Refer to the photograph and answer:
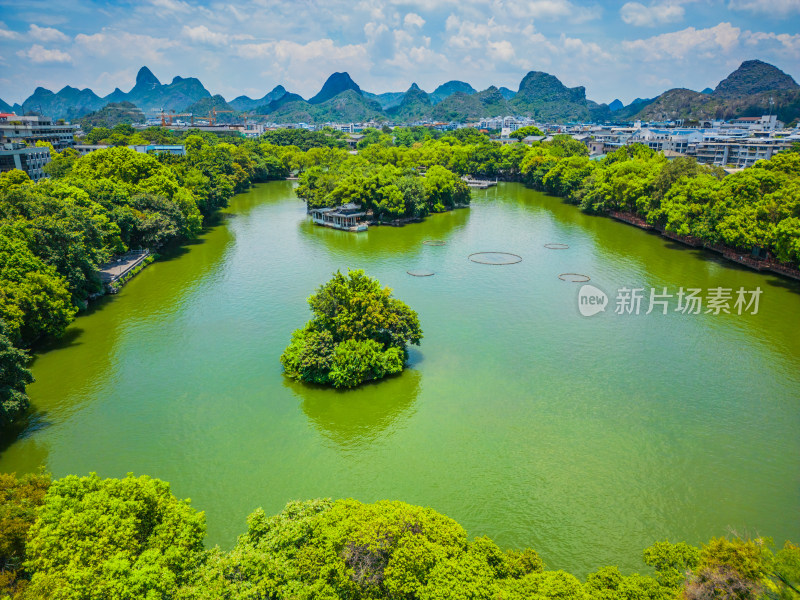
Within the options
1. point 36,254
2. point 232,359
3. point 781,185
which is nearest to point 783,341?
point 781,185

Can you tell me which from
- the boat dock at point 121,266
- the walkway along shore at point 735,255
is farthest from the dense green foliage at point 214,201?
the boat dock at point 121,266

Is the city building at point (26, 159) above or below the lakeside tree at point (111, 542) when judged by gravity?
above

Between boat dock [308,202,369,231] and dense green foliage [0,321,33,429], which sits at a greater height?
boat dock [308,202,369,231]

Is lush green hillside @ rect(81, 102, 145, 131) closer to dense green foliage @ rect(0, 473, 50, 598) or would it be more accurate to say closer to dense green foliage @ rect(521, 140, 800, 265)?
dense green foliage @ rect(521, 140, 800, 265)

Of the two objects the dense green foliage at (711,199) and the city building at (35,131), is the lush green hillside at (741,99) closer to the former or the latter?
the dense green foliage at (711,199)

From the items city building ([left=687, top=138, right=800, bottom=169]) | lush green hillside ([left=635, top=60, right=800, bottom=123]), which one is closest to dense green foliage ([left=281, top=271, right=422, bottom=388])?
city building ([left=687, top=138, right=800, bottom=169])

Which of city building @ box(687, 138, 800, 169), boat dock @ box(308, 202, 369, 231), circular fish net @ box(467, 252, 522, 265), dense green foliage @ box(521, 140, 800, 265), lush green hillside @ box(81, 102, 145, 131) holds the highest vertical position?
lush green hillside @ box(81, 102, 145, 131)

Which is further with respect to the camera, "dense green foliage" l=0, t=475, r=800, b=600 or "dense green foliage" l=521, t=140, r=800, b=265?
"dense green foliage" l=521, t=140, r=800, b=265
